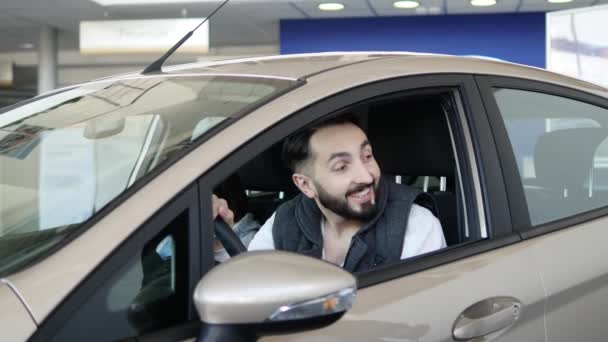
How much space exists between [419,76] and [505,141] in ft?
0.85

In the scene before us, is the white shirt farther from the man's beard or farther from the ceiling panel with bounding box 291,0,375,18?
the ceiling panel with bounding box 291,0,375,18

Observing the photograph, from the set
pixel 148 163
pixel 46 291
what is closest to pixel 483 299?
pixel 148 163

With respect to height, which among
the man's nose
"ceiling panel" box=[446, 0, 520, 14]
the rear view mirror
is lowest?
the man's nose

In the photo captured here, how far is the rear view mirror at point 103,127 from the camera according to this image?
1.44m

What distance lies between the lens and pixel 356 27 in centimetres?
1162

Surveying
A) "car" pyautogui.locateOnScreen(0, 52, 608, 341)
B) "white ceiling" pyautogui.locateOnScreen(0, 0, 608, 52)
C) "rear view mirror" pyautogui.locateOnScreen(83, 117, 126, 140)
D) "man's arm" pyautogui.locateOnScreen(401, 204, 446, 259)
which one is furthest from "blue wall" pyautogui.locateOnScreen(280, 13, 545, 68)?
"rear view mirror" pyautogui.locateOnScreen(83, 117, 126, 140)

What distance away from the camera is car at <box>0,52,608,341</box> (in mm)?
1049

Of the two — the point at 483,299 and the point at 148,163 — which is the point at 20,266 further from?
the point at 483,299

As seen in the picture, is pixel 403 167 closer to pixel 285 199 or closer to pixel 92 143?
pixel 285 199

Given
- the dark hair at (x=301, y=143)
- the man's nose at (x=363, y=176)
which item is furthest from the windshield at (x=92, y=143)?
the man's nose at (x=363, y=176)

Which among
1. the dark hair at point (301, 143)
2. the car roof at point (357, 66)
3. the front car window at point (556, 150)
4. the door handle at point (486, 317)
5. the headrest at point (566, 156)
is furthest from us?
the headrest at point (566, 156)

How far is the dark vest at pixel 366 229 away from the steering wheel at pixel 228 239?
171 mm

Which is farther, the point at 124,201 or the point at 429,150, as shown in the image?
the point at 429,150

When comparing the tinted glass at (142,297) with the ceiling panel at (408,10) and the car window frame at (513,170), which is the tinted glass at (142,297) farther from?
the ceiling panel at (408,10)
